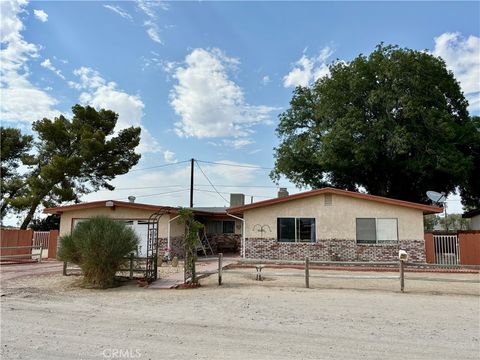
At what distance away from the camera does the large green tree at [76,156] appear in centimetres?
2648

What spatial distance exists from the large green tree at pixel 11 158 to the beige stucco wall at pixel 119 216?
10969mm

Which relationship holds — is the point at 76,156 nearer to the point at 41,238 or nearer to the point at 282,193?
the point at 41,238

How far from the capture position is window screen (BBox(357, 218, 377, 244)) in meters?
17.4

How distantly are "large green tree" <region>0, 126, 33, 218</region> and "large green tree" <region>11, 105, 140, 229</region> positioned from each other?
1.36 metres

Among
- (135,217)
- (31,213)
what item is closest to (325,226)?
(135,217)

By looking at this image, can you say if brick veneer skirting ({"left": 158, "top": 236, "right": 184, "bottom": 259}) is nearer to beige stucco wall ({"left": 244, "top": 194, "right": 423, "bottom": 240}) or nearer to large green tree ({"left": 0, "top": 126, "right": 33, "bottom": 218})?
beige stucco wall ({"left": 244, "top": 194, "right": 423, "bottom": 240})

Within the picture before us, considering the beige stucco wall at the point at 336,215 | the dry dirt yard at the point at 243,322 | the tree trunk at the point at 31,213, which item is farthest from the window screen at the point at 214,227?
the dry dirt yard at the point at 243,322

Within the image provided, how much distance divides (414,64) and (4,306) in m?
24.7

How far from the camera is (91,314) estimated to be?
26.1 ft

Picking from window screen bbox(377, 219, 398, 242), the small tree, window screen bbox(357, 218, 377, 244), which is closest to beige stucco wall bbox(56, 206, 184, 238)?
the small tree

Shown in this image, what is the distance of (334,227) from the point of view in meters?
17.7

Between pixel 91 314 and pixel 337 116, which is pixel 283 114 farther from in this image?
pixel 91 314

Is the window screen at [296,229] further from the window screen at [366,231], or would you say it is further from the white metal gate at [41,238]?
the white metal gate at [41,238]

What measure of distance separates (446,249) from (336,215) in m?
5.02
